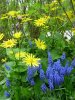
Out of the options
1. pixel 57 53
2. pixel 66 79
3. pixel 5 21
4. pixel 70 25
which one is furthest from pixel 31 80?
pixel 5 21

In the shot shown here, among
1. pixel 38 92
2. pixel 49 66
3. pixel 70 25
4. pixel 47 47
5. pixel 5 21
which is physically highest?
pixel 5 21

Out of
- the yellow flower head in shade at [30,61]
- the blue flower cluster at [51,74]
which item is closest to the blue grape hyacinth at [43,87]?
the blue flower cluster at [51,74]

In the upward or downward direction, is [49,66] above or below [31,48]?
below

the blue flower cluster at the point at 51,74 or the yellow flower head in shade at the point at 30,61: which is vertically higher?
the yellow flower head in shade at the point at 30,61

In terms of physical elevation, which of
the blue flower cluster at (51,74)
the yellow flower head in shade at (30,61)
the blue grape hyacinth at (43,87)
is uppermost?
the yellow flower head in shade at (30,61)

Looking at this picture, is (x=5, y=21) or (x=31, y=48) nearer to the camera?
(x=31, y=48)

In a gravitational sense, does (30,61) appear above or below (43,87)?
above

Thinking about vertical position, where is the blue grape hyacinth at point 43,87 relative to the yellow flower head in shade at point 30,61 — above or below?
below

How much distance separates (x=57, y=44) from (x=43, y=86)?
63 cm

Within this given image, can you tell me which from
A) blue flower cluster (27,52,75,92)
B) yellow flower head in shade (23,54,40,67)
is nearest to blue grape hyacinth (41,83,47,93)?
blue flower cluster (27,52,75,92)

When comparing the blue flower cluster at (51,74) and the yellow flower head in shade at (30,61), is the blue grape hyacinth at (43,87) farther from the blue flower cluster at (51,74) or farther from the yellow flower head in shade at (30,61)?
the yellow flower head in shade at (30,61)

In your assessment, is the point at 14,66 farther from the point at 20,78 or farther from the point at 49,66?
the point at 49,66

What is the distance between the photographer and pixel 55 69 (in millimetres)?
2768

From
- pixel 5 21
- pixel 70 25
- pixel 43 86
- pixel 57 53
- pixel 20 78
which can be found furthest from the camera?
pixel 5 21
